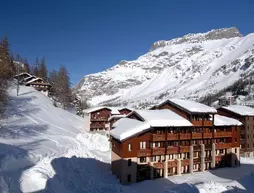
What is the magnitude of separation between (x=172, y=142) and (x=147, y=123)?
595 cm

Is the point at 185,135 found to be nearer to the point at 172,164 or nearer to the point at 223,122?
the point at 172,164

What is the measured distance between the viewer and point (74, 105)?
98.6 meters

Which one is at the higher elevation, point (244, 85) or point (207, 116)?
point (244, 85)

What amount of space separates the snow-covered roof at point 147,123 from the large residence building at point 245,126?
22.9m

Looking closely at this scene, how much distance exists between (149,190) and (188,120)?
1366cm

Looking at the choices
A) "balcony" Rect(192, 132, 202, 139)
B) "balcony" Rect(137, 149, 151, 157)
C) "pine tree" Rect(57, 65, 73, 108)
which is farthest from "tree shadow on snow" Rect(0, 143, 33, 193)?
"pine tree" Rect(57, 65, 73, 108)

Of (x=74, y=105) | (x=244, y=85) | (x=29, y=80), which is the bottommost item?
(x=74, y=105)

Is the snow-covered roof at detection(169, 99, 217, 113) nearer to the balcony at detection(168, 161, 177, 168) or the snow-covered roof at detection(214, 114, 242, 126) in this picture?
the snow-covered roof at detection(214, 114, 242, 126)

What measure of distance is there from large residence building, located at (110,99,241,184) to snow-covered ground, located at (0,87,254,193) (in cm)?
169

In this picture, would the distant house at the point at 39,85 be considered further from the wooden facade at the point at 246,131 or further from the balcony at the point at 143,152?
the balcony at the point at 143,152

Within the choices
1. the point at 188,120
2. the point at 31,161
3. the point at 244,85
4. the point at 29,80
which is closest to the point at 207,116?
the point at 188,120

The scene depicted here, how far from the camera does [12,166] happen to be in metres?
25.4

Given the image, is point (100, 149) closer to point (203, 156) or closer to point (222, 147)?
point (203, 156)

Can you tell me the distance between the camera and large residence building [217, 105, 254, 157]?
5647 centimetres
